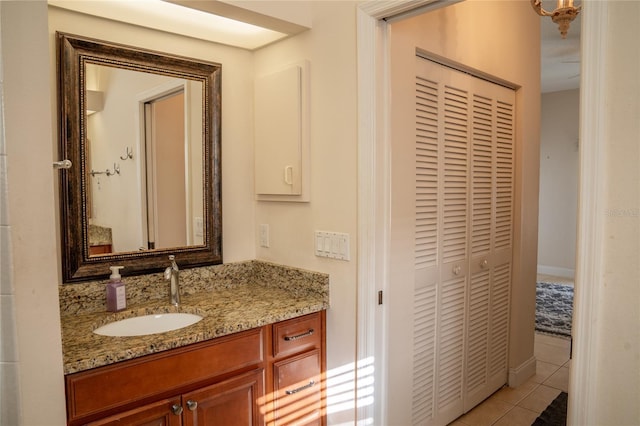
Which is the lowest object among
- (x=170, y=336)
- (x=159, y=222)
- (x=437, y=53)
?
(x=170, y=336)

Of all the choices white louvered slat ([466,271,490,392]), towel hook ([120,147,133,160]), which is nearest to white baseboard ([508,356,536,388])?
white louvered slat ([466,271,490,392])

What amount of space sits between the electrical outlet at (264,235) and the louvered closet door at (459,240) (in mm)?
784

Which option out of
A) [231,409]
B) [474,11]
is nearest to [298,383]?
[231,409]

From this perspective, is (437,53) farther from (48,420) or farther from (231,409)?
(48,420)

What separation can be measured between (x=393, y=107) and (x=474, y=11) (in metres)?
1.02

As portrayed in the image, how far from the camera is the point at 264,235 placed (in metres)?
2.33

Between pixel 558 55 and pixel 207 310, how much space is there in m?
4.81

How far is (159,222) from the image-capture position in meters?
2.04

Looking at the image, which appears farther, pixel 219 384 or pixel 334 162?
pixel 334 162

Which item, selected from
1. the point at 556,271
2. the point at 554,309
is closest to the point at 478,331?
the point at 554,309

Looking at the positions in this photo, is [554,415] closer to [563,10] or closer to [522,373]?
[522,373]

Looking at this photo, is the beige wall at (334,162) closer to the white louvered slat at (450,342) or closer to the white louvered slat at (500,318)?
the white louvered slat at (450,342)

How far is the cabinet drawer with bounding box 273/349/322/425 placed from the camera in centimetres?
182

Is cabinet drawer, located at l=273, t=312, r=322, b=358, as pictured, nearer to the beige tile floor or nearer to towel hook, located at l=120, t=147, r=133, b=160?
towel hook, located at l=120, t=147, r=133, b=160
